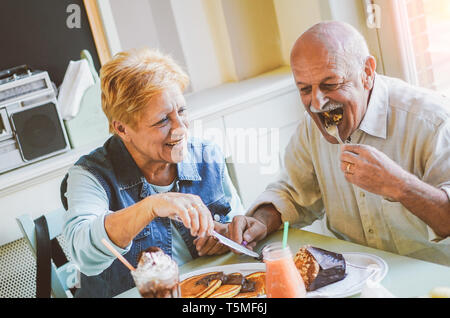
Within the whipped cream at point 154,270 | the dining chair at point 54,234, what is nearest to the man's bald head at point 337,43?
the whipped cream at point 154,270

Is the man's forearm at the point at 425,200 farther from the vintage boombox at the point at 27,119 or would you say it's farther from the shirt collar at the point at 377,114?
the vintage boombox at the point at 27,119

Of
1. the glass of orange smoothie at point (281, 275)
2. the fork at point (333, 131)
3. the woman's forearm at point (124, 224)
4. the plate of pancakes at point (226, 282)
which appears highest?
the fork at point (333, 131)

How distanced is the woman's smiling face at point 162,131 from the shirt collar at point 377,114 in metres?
0.35

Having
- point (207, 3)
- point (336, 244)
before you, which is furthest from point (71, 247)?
point (207, 3)

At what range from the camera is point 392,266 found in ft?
2.98

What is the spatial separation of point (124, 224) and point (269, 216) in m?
0.29

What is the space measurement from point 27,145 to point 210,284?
2.74 ft

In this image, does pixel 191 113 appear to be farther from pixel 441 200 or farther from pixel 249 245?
pixel 441 200

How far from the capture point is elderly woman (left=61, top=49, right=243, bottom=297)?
3.80 feet

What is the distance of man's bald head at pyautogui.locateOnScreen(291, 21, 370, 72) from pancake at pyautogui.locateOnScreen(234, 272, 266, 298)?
0.40 metres

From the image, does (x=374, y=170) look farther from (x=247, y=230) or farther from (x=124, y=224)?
(x=124, y=224)

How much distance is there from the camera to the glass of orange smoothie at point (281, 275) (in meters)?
0.81

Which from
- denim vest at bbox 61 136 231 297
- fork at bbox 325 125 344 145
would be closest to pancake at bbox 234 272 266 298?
denim vest at bbox 61 136 231 297

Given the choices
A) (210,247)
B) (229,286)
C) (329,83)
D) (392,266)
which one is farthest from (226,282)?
(329,83)
